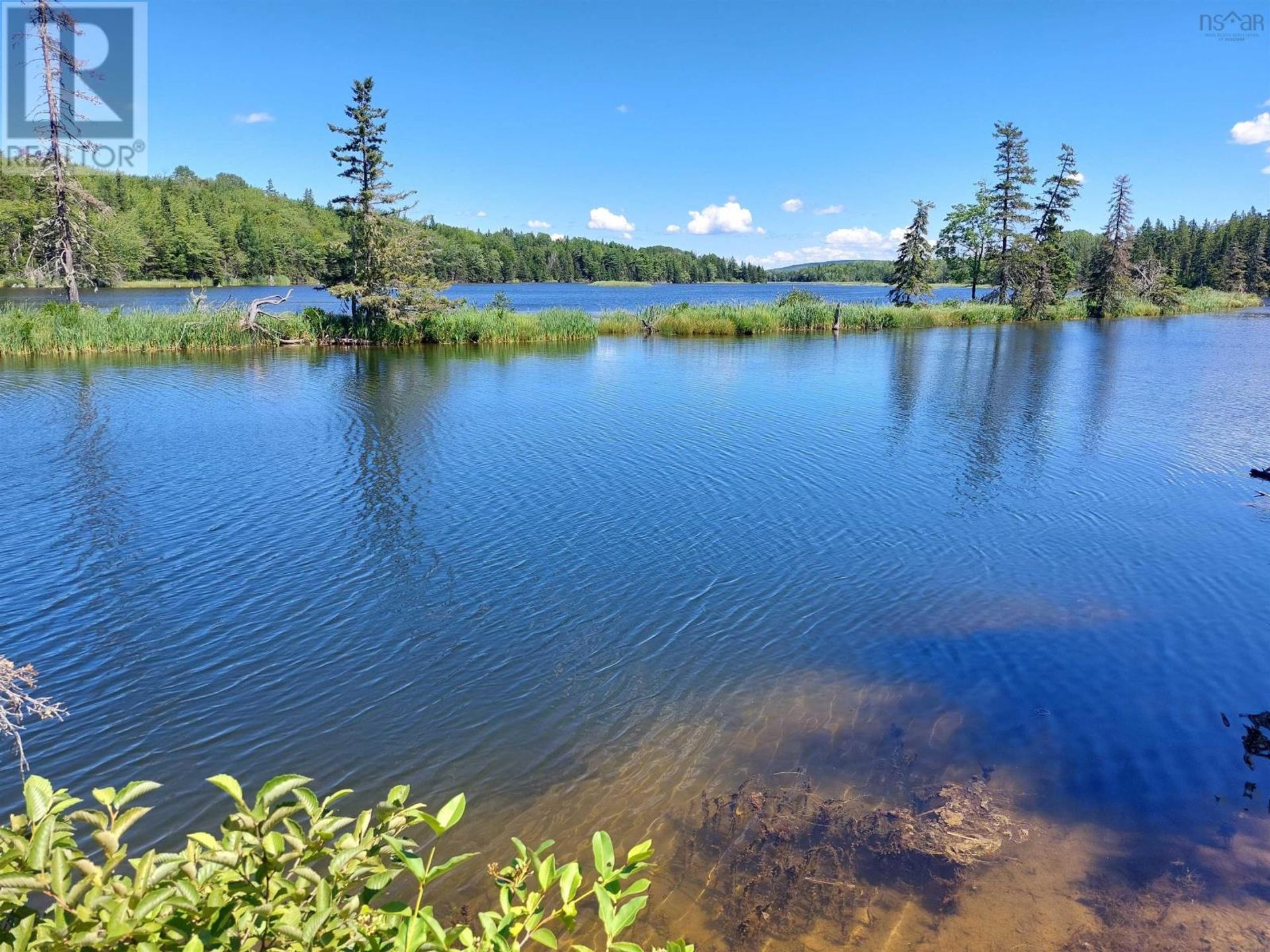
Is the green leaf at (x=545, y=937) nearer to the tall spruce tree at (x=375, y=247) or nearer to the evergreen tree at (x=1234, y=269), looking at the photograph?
the tall spruce tree at (x=375, y=247)

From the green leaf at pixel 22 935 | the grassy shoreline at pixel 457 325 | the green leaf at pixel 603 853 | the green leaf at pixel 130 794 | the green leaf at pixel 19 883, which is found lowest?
the green leaf at pixel 603 853

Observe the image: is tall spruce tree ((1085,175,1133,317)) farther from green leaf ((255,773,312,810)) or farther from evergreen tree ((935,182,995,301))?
green leaf ((255,773,312,810))

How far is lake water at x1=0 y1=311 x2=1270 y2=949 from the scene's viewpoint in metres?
5.41

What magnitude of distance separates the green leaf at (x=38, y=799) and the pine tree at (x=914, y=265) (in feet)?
177

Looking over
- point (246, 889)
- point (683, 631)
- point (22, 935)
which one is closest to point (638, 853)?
point (246, 889)

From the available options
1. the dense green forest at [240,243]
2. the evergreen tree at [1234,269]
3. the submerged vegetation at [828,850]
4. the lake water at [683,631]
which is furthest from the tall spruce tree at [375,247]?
the evergreen tree at [1234,269]

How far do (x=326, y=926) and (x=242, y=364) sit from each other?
29219 mm

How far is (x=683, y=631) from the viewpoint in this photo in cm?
814

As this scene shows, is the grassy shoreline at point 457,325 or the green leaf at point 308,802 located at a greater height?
the grassy shoreline at point 457,325

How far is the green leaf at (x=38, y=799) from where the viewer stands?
6.30 ft

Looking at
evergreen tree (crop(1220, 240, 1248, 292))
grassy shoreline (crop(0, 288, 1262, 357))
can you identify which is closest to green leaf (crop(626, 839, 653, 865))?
grassy shoreline (crop(0, 288, 1262, 357))

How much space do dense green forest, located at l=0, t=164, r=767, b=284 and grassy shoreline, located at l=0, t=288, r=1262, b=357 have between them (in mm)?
3367

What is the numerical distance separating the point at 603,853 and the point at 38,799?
149cm

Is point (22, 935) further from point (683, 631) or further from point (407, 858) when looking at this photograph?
point (683, 631)
